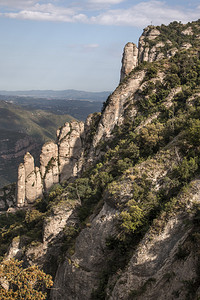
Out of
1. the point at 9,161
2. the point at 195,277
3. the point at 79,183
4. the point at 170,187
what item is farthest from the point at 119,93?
the point at 9,161

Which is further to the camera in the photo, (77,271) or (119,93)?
(119,93)

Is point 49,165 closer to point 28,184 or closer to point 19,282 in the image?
point 28,184

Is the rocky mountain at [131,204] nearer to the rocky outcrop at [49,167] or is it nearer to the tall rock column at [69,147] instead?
the rocky outcrop at [49,167]

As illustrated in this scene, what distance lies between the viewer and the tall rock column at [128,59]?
2515 inches

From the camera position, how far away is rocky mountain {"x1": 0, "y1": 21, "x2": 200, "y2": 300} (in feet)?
52.2

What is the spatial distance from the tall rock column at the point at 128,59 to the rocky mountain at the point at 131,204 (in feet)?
47.1

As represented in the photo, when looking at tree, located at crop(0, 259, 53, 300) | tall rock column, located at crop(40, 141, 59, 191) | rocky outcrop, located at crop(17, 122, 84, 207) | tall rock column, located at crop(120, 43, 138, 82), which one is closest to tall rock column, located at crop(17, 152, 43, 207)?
rocky outcrop, located at crop(17, 122, 84, 207)

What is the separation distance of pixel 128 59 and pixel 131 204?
52.0 metres

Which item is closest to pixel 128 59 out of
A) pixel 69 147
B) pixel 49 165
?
pixel 69 147

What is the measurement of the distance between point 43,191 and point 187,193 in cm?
4873

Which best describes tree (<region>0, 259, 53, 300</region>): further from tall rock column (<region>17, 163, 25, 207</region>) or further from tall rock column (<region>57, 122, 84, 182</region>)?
tall rock column (<region>57, 122, 84, 182</region>)

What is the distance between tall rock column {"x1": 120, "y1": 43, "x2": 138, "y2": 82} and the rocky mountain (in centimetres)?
1436

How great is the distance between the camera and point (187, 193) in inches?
682

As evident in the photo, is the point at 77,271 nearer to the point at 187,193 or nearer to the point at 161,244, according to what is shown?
the point at 161,244
